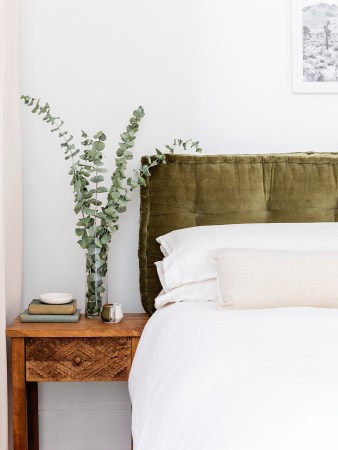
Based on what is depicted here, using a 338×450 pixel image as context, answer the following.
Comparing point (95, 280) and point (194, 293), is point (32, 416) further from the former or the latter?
point (194, 293)

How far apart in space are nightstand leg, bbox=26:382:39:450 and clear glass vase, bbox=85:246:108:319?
403 millimetres

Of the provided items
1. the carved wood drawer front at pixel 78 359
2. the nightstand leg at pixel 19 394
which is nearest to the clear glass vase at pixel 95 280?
the carved wood drawer front at pixel 78 359

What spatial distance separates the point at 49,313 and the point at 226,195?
836 millimetres

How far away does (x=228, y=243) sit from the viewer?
2.12 meters

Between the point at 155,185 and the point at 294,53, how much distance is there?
0.85 m

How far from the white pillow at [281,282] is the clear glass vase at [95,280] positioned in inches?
24.1

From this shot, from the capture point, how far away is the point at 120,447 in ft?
8.68

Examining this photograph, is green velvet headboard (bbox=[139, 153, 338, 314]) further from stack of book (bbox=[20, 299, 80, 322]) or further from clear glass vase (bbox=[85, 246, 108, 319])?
stack of book (bbox=[20, 299, 80, 322])

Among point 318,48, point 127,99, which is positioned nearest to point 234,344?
point 127,99

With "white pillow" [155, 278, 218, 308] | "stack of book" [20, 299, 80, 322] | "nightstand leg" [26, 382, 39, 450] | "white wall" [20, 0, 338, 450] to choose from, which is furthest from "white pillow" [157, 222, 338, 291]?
"nightstand leg" [26, 382, 39, 450]

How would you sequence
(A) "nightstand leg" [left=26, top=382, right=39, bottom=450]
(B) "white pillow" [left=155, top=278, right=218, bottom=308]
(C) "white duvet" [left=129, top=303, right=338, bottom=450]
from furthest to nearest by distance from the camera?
(A) "nightstand leg" [left=26, top=382, right=39, bottom=450] → (B) "white pillow" [left=155, top=278, right=218, bottom=308] → (C) "white duvet" [left=129, top=303, right=338, bottom=450]

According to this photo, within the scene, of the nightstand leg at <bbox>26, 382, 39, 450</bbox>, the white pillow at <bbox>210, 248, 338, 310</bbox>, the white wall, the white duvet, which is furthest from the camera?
the white wall

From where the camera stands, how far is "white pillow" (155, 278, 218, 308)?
2.07 meters

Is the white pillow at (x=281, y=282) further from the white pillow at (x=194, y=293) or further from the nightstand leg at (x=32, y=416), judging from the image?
the nightstand leg at (x=32, y=416)
